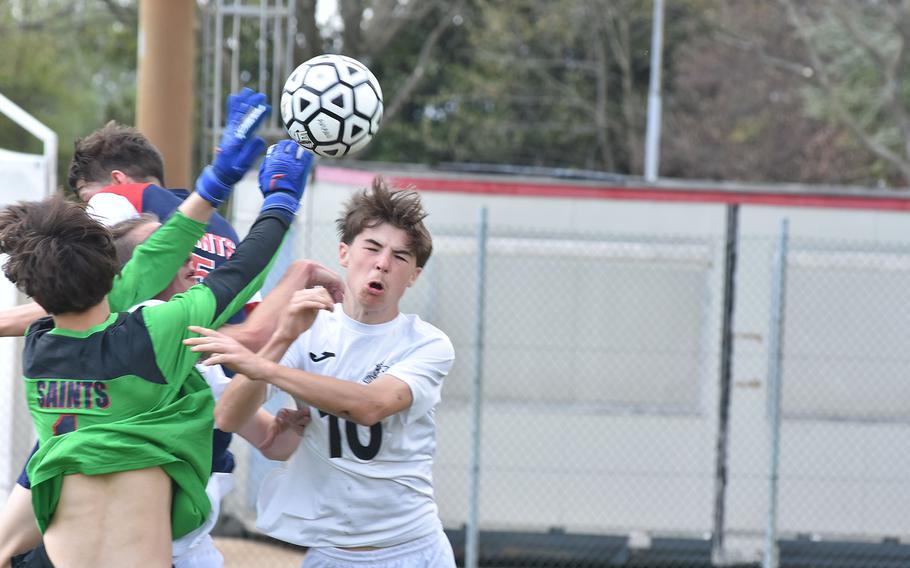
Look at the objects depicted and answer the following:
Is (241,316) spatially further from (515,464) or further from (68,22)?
(68,22)

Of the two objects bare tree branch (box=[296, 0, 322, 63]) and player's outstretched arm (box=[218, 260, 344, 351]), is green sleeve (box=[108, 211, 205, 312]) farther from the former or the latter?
bare tree branch (box=[296, 0, 322, 63])

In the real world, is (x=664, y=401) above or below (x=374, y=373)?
below

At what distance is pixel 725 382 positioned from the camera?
28.7 ft

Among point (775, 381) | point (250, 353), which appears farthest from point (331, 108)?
point (775, 381)

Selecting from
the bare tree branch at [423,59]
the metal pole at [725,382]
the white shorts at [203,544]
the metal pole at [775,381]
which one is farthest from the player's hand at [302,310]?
the bare tree branch at [423,59]

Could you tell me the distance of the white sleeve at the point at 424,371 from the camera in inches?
141

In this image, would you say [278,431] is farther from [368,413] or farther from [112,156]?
[112,156]

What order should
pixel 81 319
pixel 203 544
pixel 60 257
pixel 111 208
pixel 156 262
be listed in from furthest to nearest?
pixel 203 544 → pixel 111 208 → pixel 156 262 → pixel 81 319 → pixel 60 257

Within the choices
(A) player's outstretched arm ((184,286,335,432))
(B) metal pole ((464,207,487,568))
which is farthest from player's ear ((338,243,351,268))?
(B) metal pole ((464,207,487,568))

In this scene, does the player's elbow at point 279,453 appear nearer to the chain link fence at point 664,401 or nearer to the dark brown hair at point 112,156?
the dark brown hair at point 112,156

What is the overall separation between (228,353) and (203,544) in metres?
1.12

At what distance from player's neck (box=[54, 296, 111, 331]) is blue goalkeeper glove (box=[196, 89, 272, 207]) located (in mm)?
432

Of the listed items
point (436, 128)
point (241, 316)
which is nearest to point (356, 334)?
point (241, 316)

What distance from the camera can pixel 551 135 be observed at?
93.2 feet
